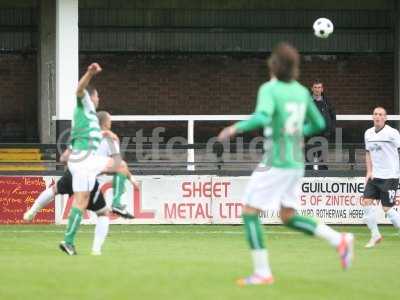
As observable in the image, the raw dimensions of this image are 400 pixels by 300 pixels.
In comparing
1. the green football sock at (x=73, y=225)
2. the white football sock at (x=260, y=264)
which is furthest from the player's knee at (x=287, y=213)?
the green football sock at (x=73, y=225)

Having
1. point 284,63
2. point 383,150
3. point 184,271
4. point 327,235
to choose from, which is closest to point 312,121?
point 284,63

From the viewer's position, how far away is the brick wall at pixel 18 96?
29141 millimetres

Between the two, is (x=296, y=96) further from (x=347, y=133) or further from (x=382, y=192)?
(x=347, y=133)

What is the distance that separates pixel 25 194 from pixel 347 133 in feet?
27.0

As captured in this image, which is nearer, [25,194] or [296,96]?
[296,96]

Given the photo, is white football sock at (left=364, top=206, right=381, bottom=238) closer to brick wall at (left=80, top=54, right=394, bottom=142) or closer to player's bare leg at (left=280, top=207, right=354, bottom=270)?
player's bare leg at (left=280, top=207, right=354, bottom=270)

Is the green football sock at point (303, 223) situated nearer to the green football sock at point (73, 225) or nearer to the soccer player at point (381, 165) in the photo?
the green football sock at point (73, 225)

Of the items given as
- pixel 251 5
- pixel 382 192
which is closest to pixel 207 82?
pixel 251 5

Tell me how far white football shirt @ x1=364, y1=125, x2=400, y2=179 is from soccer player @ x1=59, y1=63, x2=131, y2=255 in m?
5.13

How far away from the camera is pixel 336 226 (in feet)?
70.6

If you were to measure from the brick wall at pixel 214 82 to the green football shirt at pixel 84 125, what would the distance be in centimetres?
1504

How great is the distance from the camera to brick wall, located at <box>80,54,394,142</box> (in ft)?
94.4

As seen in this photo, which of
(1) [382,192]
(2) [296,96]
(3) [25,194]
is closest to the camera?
(2) [296,96]

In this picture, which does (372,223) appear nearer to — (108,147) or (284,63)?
(108,147)
